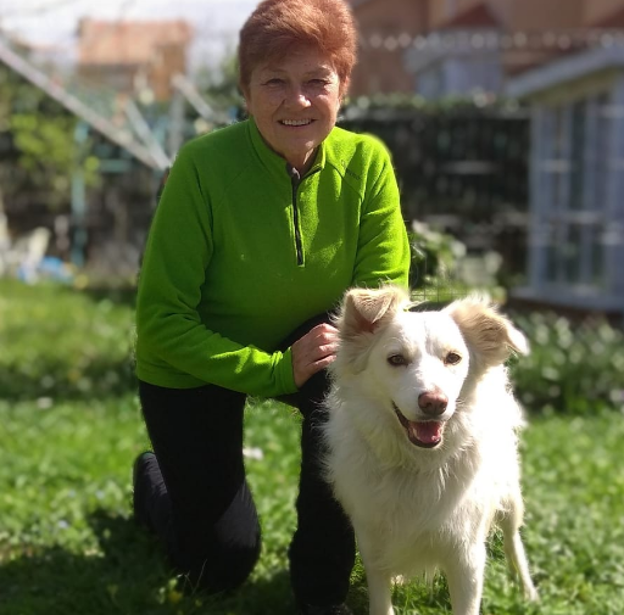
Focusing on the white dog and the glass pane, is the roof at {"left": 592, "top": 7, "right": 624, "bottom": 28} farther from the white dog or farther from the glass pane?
the white dog

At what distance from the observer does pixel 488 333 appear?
124 inches

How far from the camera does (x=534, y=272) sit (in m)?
14.6

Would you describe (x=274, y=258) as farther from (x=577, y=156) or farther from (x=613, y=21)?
(x=613, y=21)

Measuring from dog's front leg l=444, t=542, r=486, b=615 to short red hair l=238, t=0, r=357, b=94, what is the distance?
1.51 meters

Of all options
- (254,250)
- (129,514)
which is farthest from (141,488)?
(254,250)

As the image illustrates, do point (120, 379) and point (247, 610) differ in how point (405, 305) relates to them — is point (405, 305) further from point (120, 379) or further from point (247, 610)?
point (120, 379)

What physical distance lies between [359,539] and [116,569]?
147 cm

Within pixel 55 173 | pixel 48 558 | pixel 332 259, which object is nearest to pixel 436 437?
pixel 332 259

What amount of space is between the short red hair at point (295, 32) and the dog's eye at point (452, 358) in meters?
1.02

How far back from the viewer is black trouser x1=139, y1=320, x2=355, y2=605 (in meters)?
3.71

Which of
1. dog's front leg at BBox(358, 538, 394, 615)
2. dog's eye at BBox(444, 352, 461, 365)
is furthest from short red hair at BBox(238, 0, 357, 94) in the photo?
dog's front leg at BBox(358, 538, 394, 615)

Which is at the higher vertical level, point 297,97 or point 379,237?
point 297,97

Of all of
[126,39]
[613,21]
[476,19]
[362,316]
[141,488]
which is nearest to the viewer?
[362,316]

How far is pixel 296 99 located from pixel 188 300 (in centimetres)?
69
